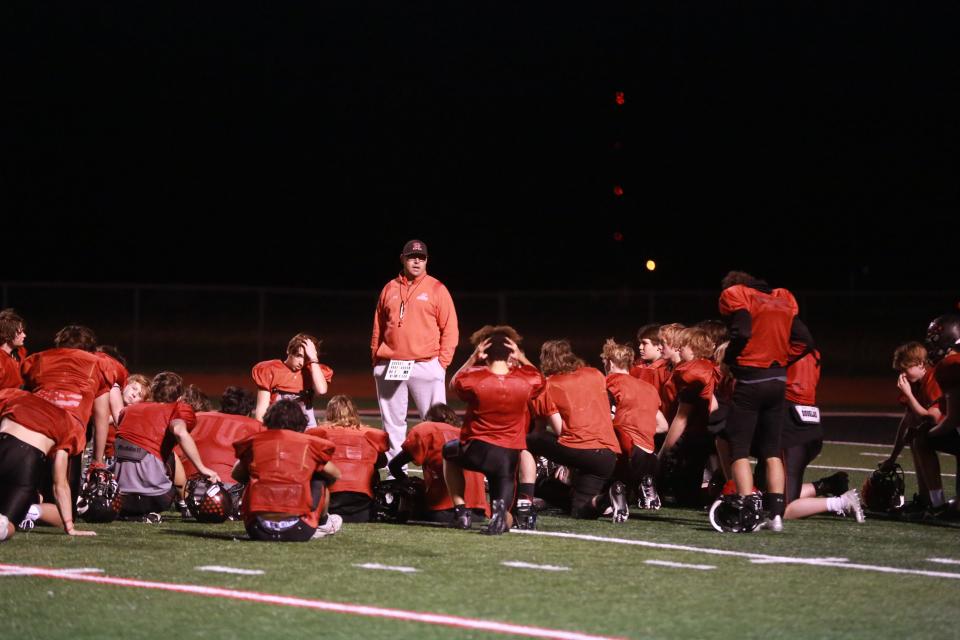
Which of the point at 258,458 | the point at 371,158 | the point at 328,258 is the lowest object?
the point at 258,458

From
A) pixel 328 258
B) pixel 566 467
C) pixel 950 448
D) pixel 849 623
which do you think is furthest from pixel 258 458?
pixel 328 258

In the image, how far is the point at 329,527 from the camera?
29.7 ft

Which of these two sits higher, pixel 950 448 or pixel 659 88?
pixel 659 88

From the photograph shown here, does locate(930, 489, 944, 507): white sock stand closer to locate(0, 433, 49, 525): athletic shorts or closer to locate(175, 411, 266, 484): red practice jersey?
locate(175, 411, 266, 484): red practice jersey

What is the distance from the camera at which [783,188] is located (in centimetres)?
4472

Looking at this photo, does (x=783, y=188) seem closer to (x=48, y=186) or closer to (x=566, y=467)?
(x=48, y=186)

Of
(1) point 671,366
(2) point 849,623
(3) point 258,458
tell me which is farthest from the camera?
(1) point 671,366

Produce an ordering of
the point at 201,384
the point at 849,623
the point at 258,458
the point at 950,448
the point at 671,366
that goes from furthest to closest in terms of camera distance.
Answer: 1. the point at 201,384
2. the point at 671,366
3. the point at 950,448
4. the point at 258,458
5. the point at 849,623

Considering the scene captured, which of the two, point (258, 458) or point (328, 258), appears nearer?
point (258, 458)

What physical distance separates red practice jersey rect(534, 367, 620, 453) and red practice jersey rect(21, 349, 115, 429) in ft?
10.3

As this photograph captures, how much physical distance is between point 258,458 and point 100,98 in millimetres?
39463

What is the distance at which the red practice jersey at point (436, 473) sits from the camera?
32.5 feet

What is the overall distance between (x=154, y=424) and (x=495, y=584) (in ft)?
12.9

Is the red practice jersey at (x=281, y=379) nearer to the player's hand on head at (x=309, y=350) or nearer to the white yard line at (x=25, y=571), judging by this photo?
the player's hand on head at (x=309, y=350)
